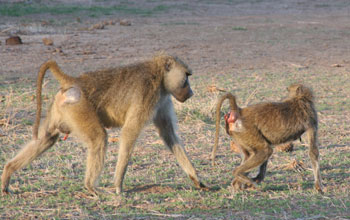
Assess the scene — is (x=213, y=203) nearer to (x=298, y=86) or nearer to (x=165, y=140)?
(x=165, y=140)

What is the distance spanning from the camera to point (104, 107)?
15.2ft

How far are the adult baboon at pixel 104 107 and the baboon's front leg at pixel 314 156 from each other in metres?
0.93

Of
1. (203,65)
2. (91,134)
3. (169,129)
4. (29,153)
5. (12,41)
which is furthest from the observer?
(12,41)

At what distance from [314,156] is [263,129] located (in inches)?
18.7

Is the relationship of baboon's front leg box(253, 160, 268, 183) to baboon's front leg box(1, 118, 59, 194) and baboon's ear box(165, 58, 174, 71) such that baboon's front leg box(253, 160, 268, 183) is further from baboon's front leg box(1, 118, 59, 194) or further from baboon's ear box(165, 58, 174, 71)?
baboon's front leg box(1, 118, 59, 194)

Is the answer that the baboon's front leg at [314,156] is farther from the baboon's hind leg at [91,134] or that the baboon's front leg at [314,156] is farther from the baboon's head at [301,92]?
the baboon's hind leg at [91,134]

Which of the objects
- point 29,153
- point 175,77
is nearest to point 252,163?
point 175,77

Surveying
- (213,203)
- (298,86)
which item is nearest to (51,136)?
(213,203)

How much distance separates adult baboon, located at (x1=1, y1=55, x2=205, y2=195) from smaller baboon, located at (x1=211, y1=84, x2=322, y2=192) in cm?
44

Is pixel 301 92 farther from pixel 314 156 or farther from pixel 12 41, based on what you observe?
pixel 12 41

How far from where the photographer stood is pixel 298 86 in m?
4.98

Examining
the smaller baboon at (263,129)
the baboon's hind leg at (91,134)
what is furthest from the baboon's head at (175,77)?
the baboon's hind leg at (91,134)

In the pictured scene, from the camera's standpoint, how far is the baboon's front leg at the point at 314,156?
4633mm

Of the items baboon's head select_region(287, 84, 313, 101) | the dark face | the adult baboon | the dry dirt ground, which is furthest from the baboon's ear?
baboon's head select_region(287, 84, 313, 101)
